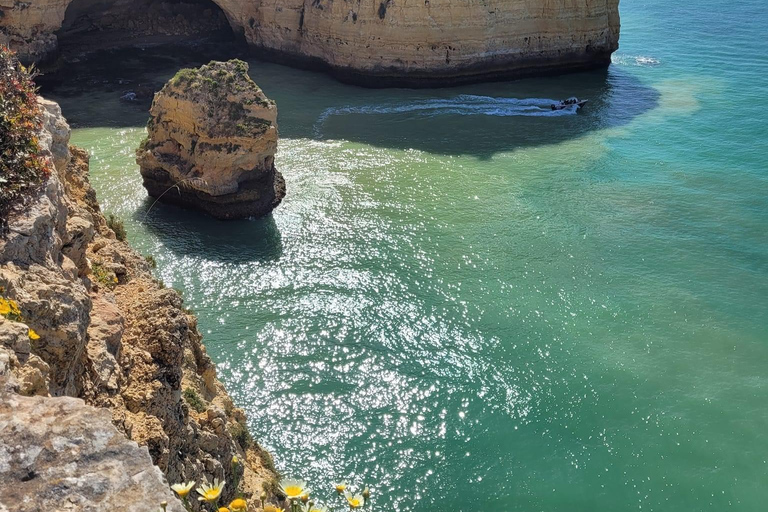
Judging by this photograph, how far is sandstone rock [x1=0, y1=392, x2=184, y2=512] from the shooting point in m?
4.03

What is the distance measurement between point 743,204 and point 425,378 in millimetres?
15690

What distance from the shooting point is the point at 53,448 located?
4312 mm

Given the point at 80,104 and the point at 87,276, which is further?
the point at 80,104

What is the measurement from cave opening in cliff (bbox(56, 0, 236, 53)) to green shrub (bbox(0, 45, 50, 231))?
37123mm

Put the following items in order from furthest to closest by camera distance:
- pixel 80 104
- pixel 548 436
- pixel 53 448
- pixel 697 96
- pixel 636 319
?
pixel 697 96, pixel 80 104, pixel 636 319, pixel 548 436, pixel 53 448

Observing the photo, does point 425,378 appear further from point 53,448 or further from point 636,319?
point 53,448

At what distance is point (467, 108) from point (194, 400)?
28.8 meters

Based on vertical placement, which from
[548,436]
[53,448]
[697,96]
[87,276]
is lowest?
[548,436]

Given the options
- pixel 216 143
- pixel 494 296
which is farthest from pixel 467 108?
pixel 494 296

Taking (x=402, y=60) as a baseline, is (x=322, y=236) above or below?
below

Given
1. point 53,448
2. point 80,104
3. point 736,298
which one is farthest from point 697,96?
point 53,448

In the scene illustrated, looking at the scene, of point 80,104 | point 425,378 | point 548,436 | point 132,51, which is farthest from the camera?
point 132,51

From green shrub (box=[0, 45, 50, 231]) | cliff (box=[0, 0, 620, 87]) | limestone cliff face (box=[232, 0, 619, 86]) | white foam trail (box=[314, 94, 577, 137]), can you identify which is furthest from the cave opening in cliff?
green shrub (box=[0, 45, 50, 231])

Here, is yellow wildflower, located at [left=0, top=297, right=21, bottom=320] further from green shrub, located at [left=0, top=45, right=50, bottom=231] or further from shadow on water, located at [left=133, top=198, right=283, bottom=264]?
shadow on water, located at [left=133, top=198, right=283, bottom=264]
